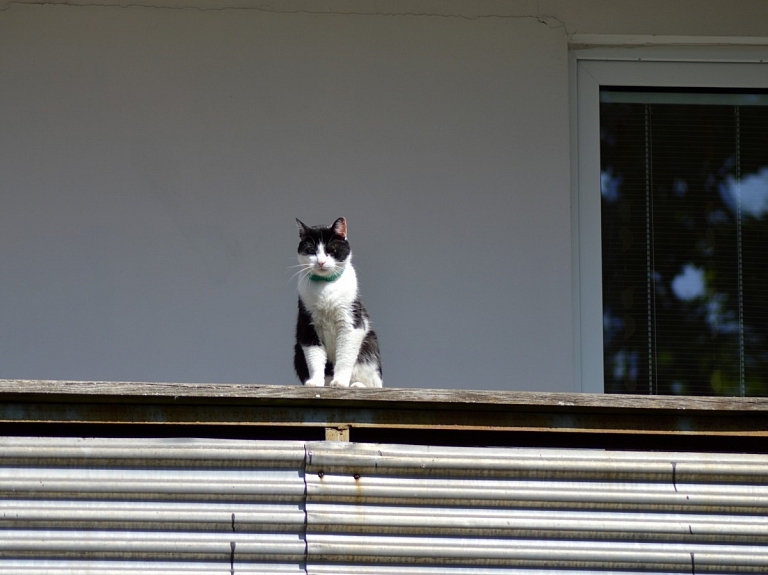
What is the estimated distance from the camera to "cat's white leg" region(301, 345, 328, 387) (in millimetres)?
3908

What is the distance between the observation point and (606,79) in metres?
4.96

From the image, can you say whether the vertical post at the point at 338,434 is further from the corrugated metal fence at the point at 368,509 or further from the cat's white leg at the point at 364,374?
the cat's white leg at the point at 364,374

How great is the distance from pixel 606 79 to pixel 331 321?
184 centimetres

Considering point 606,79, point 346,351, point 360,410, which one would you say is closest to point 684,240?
point 606,79

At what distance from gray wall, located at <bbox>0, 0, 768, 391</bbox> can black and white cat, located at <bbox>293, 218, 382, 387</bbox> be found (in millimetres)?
588

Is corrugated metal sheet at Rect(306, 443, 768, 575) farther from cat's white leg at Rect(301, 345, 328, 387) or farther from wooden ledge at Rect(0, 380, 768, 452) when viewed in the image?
cat's white leg at Rect(301, 345, 328, 387)

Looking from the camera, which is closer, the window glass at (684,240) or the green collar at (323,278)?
the green collar at (323,278)

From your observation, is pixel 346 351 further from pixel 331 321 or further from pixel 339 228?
pixel 339 228

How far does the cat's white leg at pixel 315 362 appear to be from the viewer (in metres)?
3.91

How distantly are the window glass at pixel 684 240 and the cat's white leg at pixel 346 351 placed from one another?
1.31 m

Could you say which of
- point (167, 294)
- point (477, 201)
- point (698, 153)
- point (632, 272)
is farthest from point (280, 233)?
point (698, 153)

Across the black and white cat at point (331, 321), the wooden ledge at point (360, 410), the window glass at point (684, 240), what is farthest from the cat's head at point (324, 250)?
the window glass at point (684, 240)

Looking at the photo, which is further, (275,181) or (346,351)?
(275,181)

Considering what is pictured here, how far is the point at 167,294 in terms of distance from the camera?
A: 465 centimetres
